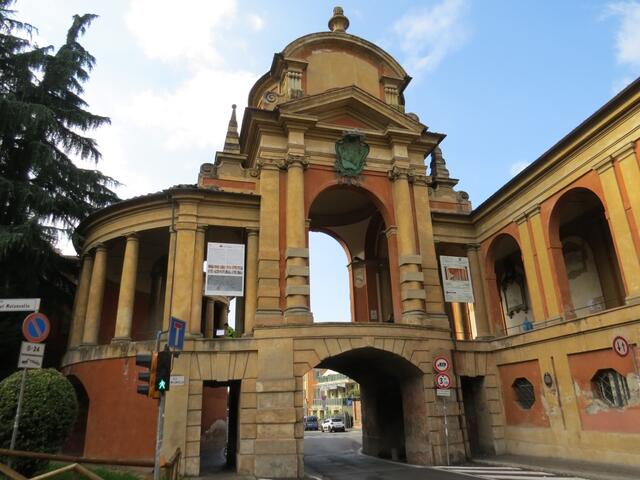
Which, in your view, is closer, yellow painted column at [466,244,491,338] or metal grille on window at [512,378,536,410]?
metal grille on window at [512,378,536,410]

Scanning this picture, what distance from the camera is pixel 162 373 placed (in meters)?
9.06

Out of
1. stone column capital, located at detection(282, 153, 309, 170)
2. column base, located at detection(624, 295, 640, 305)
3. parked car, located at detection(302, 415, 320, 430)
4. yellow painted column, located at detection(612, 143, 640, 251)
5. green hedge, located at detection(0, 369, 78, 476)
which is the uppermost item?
stone column capital, located at detection(282, 153, 309, 170)

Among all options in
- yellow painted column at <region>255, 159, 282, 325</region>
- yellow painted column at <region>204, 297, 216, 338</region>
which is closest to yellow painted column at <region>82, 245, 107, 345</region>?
yellow painted column at <region>255, 159, 282, 325</region>

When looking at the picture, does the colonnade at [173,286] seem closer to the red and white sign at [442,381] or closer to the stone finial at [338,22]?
the red and white sign at [442,381]

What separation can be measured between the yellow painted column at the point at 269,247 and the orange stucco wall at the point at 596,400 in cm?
958

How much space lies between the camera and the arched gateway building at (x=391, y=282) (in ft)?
46.5

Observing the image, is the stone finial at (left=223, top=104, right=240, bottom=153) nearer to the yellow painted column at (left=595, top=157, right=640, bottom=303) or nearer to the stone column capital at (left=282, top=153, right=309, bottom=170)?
the stone column capital at (left=282, top=153, right=309, bottom=170)

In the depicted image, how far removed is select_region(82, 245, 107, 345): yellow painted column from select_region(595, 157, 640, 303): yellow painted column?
57.7ft

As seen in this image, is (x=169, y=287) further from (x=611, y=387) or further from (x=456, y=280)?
(x=611, y=387)

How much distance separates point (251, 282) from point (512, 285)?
46.9 feet

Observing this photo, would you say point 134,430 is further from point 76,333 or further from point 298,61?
point 298,61

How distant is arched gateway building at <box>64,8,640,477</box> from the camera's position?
46.5 ft

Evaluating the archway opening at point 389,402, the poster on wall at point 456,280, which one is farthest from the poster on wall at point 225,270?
the poster on wall at point 456,280

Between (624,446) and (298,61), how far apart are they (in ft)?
57.0
